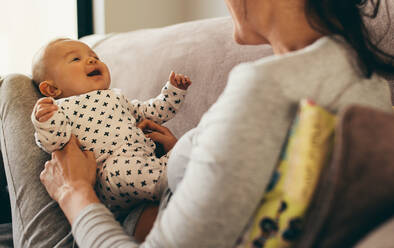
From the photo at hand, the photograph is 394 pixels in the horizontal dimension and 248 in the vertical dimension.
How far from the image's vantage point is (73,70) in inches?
41.3

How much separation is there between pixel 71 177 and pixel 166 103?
0.41 meters

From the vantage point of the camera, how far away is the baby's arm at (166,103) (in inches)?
42.8

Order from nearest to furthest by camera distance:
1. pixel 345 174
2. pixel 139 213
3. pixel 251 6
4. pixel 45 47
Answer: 1. pixel 345 174
2. pixel 251 6
3. pixel 139 213
4. pixel 45 47

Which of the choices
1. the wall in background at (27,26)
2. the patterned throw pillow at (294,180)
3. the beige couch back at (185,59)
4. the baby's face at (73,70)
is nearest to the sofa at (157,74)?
the beige couch back at (185,59)

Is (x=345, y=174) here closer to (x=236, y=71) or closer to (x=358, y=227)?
(x=358, y=227)

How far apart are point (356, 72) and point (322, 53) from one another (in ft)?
0.23

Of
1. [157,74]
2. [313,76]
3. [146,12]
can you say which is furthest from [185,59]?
[146,12]

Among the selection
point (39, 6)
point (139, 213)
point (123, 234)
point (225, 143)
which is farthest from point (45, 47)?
point (39, 6)

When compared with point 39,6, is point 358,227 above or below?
above

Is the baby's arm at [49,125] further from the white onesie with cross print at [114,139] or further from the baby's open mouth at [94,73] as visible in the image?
the baby's open mouth at [94,73]

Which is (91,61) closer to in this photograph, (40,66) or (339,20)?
(40,66)

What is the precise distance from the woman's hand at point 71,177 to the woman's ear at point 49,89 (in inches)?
9.1

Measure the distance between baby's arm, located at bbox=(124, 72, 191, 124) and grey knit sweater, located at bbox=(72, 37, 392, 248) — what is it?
0.59 metres

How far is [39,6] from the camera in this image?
89.0 inches
